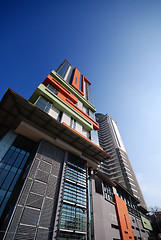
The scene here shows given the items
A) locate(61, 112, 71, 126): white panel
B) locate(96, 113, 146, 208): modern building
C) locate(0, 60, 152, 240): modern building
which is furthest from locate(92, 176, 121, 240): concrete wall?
locate(96, 113, 146, 208): modern building

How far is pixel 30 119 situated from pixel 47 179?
8.36 metres

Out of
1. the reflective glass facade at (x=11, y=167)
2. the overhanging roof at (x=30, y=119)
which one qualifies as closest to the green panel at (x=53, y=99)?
the overhanging roof at (x=30, y=119)

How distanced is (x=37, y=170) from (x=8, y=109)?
8872 millimetres

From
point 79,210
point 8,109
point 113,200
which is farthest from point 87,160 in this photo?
point 8,109

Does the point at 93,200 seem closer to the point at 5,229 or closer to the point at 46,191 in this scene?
the point at 46,191

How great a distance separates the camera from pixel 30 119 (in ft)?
55.1

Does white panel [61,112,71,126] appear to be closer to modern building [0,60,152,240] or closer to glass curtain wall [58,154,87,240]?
modern building [0,60,152,240]

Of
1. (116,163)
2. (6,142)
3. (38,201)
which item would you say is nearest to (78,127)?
(6,142)

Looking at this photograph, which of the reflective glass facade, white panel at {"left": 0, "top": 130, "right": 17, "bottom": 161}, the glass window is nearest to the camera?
the reflective glass facade

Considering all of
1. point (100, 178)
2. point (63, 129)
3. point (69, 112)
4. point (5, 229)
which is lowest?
point (5, 229)

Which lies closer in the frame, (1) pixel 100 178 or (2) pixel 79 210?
(2) pixel 79 210

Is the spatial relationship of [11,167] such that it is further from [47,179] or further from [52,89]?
[52,89]

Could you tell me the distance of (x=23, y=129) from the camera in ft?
52.7

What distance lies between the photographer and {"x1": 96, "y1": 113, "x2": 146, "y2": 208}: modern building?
5137 centimetres
